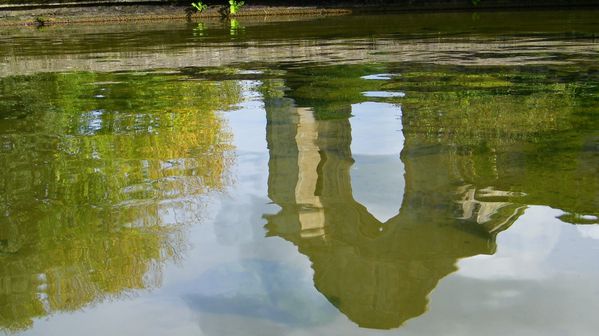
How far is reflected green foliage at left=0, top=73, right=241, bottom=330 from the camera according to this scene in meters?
2.01

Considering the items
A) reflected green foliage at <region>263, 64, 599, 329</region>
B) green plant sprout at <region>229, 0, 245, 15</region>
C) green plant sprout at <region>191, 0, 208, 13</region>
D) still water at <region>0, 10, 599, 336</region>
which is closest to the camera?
still water at <region>0, 10, 599, 336</region>

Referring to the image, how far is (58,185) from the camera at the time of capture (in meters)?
2.96

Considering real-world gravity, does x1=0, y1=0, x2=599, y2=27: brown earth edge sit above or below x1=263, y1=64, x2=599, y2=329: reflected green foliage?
above

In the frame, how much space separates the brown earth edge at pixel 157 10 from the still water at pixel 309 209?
48.3 ft

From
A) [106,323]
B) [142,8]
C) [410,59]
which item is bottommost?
[106,323]

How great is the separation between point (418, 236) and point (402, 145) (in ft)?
3.95

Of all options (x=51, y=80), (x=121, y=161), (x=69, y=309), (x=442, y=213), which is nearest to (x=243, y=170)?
(x=121, y=161)

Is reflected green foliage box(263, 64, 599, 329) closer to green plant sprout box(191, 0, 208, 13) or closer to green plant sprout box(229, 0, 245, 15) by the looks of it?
green plant sprout box(229, 0, 245, 15)

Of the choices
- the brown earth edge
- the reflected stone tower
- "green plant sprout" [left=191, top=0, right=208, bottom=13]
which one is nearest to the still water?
the reflected stone tower

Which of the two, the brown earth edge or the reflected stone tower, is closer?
the reflected stone tower

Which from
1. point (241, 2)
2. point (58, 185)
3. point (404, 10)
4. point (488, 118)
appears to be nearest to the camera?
point (58, 185)

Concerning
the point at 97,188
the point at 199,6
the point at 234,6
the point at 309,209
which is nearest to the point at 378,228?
the point at 309,209

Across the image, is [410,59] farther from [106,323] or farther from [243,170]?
[106,323]

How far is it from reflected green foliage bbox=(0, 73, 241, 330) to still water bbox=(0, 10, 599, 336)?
11mm
